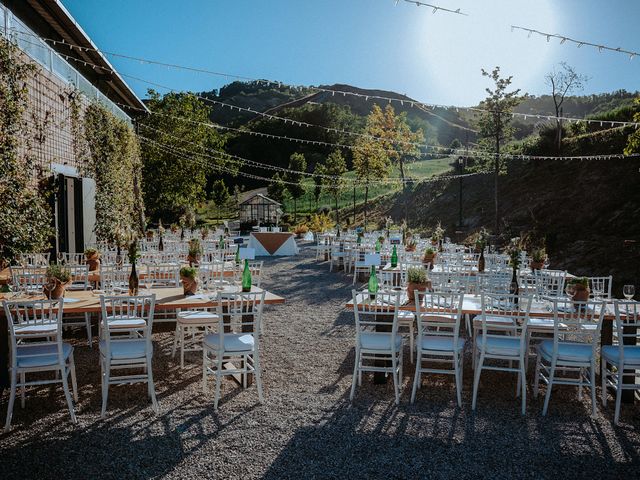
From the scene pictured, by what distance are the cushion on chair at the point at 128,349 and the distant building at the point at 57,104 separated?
6.19 m

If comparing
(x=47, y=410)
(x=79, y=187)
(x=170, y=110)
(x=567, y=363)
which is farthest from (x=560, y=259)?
(x=170, y=110)

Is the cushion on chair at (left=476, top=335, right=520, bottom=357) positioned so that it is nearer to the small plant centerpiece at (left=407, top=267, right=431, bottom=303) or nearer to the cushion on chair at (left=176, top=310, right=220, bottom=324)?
the small plant centerpiece at (left=407, top=267, right=431, bottom=303)

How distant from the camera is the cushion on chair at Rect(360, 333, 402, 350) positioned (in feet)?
14.9

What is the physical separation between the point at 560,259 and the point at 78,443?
12895mm

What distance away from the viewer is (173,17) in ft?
31.6

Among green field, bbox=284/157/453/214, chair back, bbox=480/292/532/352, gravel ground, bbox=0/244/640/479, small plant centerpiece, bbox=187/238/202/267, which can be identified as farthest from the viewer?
green field, bbox=284/157/453/214

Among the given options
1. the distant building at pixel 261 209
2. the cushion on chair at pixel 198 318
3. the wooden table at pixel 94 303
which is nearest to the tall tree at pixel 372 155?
the distant building at pixel 261 209

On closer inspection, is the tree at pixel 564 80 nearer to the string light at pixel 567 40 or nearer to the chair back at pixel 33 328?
the string light at pixel 567 40

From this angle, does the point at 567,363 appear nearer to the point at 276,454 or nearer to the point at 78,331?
the point at 276,454

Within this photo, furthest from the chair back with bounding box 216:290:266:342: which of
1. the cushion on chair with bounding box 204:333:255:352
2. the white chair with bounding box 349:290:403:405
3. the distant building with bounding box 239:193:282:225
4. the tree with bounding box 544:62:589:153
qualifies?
the tree with bounding box 544:62:589:153

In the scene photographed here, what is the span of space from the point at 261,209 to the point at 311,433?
22423mm

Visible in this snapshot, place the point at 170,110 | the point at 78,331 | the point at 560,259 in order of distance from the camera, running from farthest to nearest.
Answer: the point at 170,110 < the point at 560,259 < the point at 78,331

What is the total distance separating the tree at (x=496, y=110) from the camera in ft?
58.6

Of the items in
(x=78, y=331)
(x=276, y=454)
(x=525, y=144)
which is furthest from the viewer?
(x=525, y=144)
